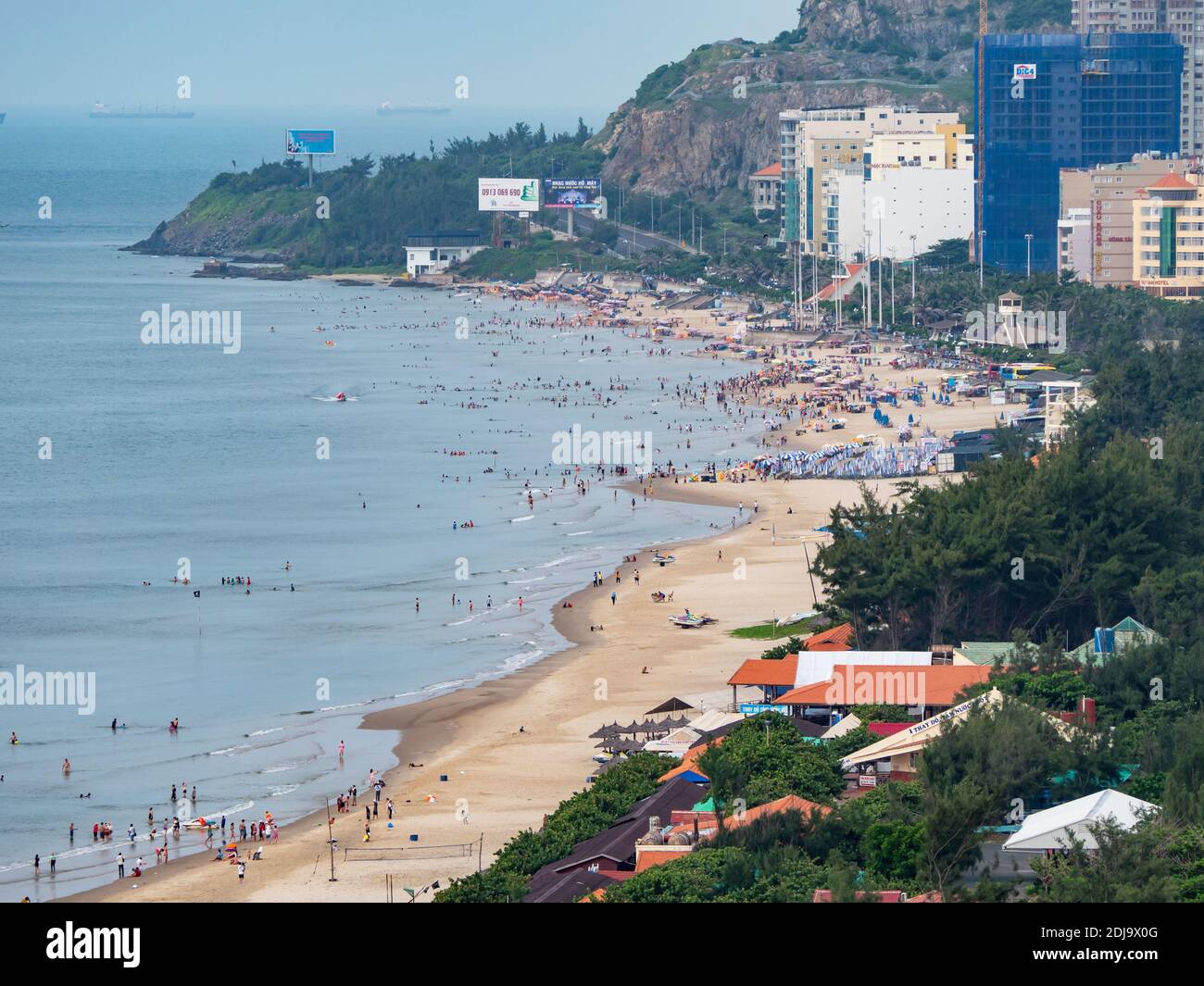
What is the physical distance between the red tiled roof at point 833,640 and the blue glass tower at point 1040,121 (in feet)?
378

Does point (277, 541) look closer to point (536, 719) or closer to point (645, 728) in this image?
point (536, 719)

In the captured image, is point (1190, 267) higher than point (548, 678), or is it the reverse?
point (1190, 267)

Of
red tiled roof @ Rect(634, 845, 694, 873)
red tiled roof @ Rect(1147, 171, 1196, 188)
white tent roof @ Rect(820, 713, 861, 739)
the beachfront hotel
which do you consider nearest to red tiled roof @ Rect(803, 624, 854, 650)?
white tent roof @ Rect(820, 713, 861, 739)

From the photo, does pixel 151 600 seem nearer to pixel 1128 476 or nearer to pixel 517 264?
pixel 1128 476

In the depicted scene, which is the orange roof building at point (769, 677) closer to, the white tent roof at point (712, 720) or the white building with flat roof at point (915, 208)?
the white tent roof at point (712, 720)

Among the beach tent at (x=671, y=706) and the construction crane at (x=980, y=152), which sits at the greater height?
the construction crane at (x=980, y=152)

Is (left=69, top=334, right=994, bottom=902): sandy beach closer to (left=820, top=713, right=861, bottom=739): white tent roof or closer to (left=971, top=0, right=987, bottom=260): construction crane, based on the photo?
(left=820, top=713, right=861, bottom=739): white tent roof

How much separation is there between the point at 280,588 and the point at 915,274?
98.9 m

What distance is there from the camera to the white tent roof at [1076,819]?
26906mm

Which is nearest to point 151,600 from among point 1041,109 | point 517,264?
point 1041,109

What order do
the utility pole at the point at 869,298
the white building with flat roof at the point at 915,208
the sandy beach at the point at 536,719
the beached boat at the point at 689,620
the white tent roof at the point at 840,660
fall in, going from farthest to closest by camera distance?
1. the white building with flat roof at the point at 915,208
2. the utility pole at the point at 869,298
3. the beached boat at the point at 689,620
4. the white tent roof at the point at 840,660
5. the sandy beach at the point at 536,719

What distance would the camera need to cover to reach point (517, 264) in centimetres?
19875

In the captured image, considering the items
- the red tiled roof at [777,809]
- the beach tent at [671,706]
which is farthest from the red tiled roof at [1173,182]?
the red tiled roof at [777,809]

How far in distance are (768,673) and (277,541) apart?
37.9m
